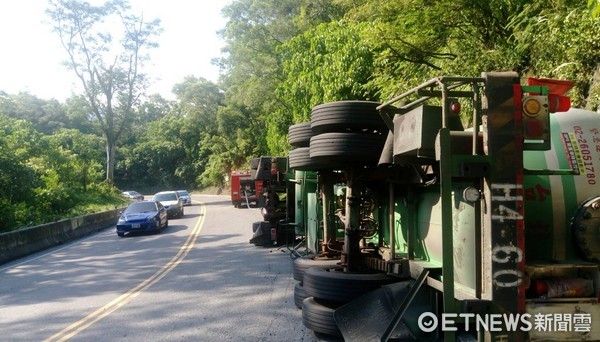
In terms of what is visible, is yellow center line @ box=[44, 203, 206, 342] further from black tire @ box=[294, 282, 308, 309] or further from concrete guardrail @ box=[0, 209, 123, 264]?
concrete guardrail @ box=[0, 209, 123, 264]

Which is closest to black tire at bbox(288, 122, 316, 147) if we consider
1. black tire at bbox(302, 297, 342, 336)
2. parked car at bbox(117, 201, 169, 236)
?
black tire at bbox(302, 297, 342, 336)

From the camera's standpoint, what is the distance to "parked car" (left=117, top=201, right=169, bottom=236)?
68.0ft

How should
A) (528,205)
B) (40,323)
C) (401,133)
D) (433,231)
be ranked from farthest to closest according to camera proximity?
(40,323)
(433,231)
(401,133)
(528,205)

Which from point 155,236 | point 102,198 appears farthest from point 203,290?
point 102,198

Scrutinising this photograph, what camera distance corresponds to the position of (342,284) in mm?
5734

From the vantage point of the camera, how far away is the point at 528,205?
11.7 ft

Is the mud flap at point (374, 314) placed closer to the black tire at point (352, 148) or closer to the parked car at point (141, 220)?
the black tire at point (352, 148)

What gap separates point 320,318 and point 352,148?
1.97 meters

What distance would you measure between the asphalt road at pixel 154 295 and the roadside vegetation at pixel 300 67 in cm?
523

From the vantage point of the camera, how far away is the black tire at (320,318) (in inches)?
230

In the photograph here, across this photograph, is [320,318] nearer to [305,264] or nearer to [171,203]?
[305,264]

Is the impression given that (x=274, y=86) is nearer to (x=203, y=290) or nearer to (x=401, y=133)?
(x=203, y=290)

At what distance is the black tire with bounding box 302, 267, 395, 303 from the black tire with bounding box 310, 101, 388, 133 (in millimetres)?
1674

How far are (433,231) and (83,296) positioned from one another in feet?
23.9
